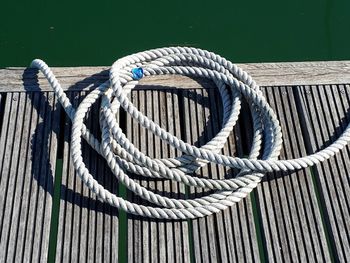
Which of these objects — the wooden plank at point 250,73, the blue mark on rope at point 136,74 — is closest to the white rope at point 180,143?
the blue mark on rope at point 136,74

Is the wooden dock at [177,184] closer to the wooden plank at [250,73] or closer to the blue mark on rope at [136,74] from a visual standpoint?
the wooden plank at [250,73]

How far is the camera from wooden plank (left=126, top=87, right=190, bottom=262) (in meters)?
2.36

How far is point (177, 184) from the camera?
2553 mm

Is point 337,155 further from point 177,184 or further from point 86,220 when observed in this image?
point 86,220

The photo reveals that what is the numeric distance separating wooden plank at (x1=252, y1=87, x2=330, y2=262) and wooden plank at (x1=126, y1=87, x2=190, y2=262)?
408mm

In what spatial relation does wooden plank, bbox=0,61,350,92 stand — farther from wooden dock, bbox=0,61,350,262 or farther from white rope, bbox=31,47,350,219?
white rope, bbox=31,47,350,219

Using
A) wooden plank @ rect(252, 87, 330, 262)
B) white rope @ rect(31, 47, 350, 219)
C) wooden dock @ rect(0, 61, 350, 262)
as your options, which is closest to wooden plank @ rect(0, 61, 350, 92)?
wooden dock @ rect(0, 61, 350, 262)

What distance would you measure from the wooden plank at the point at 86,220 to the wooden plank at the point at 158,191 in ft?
0.33

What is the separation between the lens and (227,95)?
9.02ft

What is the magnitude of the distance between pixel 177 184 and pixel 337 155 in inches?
34.1

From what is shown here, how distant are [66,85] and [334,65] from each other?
1.56 metres

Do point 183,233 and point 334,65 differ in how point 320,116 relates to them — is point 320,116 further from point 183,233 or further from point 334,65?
point 183,233

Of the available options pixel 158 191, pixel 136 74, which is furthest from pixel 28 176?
pixel 136 74

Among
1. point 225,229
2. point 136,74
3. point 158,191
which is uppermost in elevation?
point 136,74
